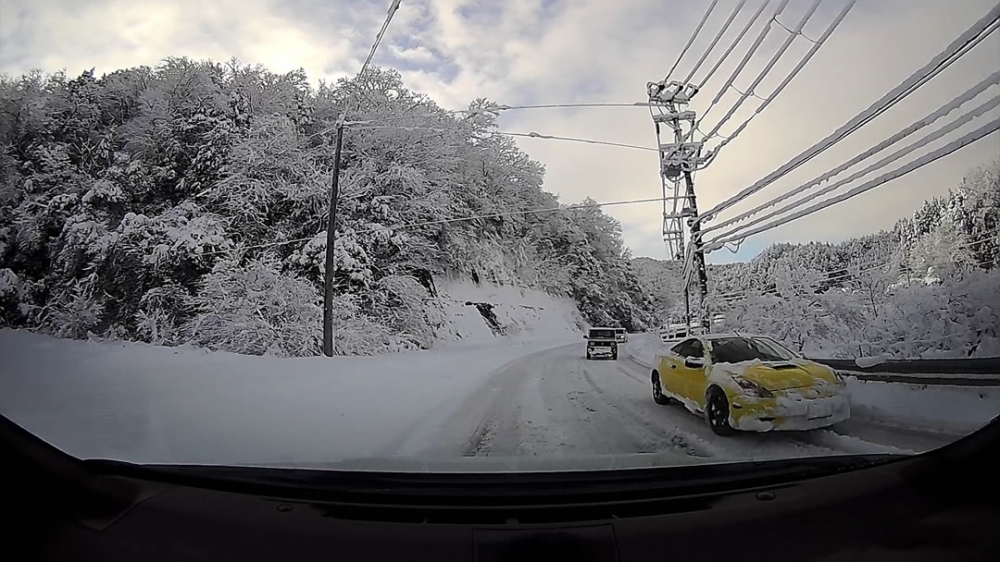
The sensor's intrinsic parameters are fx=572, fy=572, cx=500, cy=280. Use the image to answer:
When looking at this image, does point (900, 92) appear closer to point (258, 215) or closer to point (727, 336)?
point (727, 336)

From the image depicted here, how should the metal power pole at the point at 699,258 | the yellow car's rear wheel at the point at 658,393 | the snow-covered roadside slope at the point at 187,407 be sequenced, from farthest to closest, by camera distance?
the yellow car's rear wheel at the point at 658,393, the metal power pole at the point at 699,258, the snow-covered roadside slope at the point at 187,407

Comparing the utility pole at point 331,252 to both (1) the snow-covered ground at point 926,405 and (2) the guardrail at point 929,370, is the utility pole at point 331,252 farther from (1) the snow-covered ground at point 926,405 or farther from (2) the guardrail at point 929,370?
(1) the snow-covered ground at point 926,405

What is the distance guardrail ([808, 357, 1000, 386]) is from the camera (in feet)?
7.43

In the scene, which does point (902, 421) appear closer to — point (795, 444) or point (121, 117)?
point (795, 444)

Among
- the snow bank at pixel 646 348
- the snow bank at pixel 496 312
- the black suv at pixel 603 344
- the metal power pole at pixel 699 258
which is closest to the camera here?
the metal power pole at pixel 699 258

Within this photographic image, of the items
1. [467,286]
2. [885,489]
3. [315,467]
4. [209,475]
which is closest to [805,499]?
[885,489]

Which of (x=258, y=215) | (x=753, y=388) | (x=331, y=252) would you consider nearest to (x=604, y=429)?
(x=753, y=388)

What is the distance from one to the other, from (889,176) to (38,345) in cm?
361

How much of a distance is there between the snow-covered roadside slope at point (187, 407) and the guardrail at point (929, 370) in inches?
78.6

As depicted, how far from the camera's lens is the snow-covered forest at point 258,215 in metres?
2.59

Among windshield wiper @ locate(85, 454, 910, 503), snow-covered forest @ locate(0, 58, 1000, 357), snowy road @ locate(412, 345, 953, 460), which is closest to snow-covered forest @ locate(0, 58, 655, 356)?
snow-covered forest @ locate(0, 58, 1000, 357)

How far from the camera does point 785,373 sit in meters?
2.61

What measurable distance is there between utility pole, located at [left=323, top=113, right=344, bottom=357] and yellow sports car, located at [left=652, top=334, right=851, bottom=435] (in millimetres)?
2403

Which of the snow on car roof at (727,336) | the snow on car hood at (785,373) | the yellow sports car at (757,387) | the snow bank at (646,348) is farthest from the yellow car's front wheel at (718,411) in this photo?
the snow bank at (646,348)
